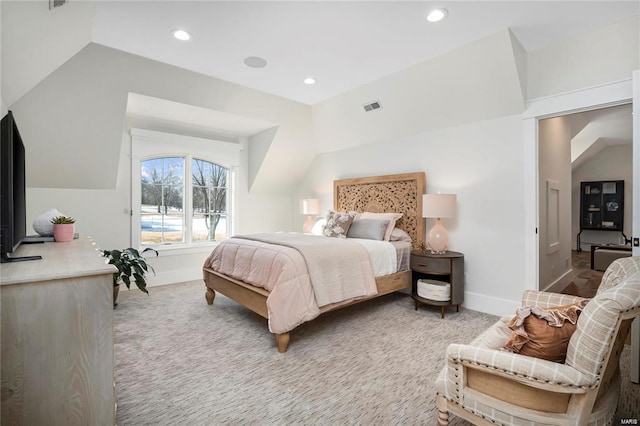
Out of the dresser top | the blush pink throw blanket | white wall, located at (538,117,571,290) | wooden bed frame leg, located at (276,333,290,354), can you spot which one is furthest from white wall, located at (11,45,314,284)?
white wall, located at (538,117,571,290)

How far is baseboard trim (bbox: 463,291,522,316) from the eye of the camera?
3193mm

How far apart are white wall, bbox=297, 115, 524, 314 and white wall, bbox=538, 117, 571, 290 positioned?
51 cm

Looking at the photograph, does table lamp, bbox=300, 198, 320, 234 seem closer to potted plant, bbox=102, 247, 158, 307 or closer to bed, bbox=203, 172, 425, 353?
bed, bbox=203, 172, 425, 353

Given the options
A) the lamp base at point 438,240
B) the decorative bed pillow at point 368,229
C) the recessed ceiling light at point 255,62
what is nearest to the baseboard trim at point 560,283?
the lamp base at point 438,240

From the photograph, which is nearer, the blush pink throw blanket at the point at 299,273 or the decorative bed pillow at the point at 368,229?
the blush pink throw blanket at the point at 299,273

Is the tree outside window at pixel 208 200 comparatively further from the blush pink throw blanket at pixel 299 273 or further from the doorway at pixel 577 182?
the doorway at pixel 577 182

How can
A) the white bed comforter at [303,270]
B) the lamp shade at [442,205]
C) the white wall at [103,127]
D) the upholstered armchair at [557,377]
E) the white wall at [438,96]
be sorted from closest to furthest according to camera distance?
the upholstered armchair at [557,377] → the white bed comforter at [303,270] → the white wall at [438,96] → the white wall at [103,127] → the lamp shade at [442,205]

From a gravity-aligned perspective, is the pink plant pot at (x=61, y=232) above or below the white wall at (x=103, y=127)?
below

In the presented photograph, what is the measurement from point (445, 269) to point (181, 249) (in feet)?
12.6

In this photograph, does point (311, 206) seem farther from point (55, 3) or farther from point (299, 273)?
point (55, 3)

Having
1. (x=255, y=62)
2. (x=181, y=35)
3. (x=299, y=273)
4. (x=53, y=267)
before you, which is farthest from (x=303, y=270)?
(x=181, y=35)

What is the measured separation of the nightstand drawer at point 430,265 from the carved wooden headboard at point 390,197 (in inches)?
19.3

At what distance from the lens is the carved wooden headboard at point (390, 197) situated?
3910mm

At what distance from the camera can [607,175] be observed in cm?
699
